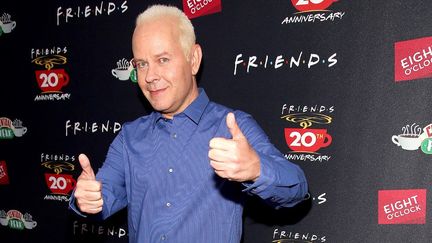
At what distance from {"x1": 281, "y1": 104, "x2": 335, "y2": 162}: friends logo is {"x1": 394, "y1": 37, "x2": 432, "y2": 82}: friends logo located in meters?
0.28

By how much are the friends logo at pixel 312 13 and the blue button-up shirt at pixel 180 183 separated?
0.52 meters

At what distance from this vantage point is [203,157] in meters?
1.32

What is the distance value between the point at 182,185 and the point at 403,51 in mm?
939

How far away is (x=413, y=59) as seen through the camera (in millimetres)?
1457

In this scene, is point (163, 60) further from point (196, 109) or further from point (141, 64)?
point (196, 109)

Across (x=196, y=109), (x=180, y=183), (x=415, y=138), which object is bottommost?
(x=180, y=183)

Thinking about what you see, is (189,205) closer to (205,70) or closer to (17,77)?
(205,70)

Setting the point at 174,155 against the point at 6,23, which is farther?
the point at 6,23

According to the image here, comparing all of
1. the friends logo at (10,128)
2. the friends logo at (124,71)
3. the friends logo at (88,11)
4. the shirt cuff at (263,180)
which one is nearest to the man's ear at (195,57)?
the shirt cuff at (263,180)

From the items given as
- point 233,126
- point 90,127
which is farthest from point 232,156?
point 90,127

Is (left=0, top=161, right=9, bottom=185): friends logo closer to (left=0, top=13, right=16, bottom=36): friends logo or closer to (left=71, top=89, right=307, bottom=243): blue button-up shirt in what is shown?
(left=0, top=13, right=16, bottom=36): friends logo

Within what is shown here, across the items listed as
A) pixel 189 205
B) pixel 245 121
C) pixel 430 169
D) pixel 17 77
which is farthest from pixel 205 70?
→ pixel 17 77

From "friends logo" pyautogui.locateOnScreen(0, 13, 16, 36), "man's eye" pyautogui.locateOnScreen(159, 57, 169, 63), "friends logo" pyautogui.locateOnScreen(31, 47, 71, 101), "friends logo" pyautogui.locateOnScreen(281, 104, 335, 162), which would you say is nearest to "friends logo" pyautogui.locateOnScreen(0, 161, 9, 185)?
"friends logo" pyautogui.locateOnScreen(31, 47, 71, 101)

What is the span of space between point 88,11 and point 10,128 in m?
0.83
